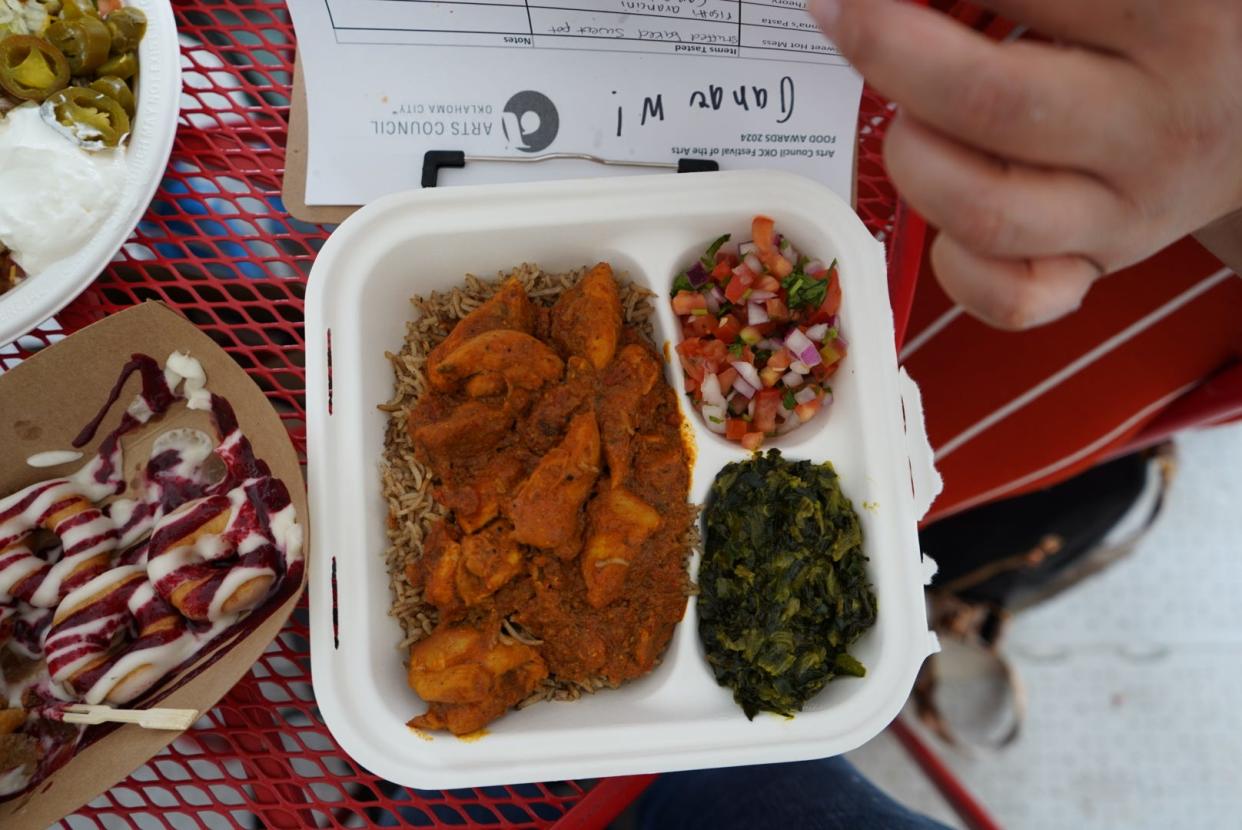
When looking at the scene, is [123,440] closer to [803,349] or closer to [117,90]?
[117,90]

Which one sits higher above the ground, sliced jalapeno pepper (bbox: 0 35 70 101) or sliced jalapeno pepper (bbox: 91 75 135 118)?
sliced jalapeno pepper (bbox: 0 35 70 101)

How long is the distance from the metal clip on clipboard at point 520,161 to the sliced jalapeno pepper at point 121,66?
1.74 ft

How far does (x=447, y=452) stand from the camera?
1.50 m

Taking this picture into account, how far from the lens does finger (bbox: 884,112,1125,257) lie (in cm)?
73

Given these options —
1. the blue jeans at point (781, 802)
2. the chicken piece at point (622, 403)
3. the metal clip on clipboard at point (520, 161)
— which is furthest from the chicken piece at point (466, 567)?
the blue jeans at point (781, 802)

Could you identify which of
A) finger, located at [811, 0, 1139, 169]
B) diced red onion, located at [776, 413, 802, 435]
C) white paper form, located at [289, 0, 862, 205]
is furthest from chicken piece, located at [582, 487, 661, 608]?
finger, located at [811, 0, 1139, 169]

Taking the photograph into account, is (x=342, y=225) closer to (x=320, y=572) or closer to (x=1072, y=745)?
(x=320, y=572)

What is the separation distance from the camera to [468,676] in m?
1.38

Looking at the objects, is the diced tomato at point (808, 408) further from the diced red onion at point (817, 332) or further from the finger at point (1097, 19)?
the finger at point (1097, 19)

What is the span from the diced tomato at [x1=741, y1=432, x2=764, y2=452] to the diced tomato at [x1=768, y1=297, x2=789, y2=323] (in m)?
0.23

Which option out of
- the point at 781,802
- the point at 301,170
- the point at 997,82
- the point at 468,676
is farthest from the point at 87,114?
the point at 781,802

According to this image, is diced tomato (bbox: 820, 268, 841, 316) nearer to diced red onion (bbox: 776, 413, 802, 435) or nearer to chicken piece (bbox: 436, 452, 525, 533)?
diced red onion (bbox: 776, 413, 802, 435)

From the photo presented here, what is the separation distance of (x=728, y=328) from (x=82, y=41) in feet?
4.12

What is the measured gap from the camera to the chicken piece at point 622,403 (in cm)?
147
